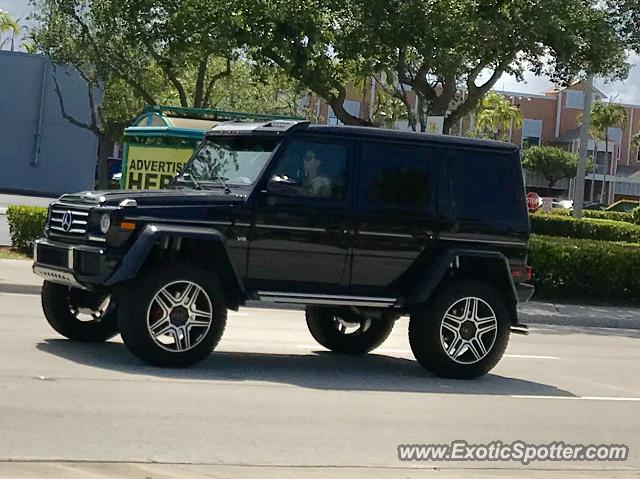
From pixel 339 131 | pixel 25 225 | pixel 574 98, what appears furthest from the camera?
pixel 574 98

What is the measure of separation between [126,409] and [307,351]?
435 cm

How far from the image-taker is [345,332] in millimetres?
12625

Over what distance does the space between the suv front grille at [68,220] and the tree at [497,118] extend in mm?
60204

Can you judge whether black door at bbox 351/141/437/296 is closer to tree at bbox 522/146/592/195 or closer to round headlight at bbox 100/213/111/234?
round headlight at bbox 100/213/111/234

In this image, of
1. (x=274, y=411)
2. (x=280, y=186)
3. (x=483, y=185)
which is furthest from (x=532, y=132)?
(x=274, y=411)

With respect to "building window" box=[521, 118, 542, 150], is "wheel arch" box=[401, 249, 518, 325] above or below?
below

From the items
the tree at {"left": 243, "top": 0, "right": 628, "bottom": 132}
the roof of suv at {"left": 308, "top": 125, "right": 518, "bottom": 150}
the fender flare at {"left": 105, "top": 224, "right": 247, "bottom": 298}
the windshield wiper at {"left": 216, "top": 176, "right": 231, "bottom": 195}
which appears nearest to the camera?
the fender flare at {"left": 105, "top": 224, "right": 247, "bottom": 298}

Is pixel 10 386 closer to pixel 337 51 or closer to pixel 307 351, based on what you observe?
pixel 307 351

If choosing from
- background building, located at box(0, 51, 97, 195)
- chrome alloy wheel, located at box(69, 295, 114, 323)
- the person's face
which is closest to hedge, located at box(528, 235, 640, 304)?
the person's face

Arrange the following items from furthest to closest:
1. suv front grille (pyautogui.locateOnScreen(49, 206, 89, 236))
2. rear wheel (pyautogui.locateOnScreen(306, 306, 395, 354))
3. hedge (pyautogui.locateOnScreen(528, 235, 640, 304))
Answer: hedge (pyautogui.locateOnScreen(528, 235, 640, 304)) → rear wheel (pyautogui.locateOnScreen(306, 306, 395, 354)) → suv front grille (pyautogui.locateOnScreen(49, 206, 89, 236))

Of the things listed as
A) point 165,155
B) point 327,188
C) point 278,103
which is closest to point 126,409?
point 327,188

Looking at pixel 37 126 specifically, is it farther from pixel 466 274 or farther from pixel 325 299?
pixel 325 299

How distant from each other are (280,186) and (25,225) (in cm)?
1111

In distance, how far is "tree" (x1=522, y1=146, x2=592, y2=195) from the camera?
83000mm
